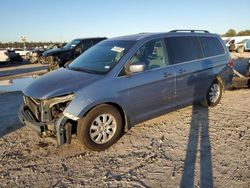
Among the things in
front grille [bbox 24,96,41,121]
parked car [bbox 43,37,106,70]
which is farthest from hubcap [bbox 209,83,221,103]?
parked car [bbox 43,37,106,70]

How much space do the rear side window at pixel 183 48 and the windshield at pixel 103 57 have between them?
0.92 m

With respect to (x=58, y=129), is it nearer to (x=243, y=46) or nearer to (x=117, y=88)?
(x=117, y=88)

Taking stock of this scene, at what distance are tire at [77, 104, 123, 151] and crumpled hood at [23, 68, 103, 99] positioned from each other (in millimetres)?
471

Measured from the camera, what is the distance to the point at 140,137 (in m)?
5.18

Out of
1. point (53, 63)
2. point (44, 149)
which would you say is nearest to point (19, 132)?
point (44, 149)

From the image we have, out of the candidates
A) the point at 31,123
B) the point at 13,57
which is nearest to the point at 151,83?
the point at 31,123

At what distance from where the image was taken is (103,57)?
539cm

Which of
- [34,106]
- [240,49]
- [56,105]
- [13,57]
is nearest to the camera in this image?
[56,105]

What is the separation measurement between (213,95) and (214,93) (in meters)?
0.06

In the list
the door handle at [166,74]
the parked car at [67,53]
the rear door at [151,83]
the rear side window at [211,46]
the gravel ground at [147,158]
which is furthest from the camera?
the parked car at [67,53]

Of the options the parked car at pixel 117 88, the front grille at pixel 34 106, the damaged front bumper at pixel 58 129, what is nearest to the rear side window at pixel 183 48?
the parked car at pixel 117 88

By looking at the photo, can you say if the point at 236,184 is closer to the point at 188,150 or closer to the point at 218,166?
the point at 218,166

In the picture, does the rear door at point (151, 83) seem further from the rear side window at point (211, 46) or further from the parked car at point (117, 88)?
the rear side window at point (211, 46)

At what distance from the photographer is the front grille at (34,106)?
4578 millimetres
